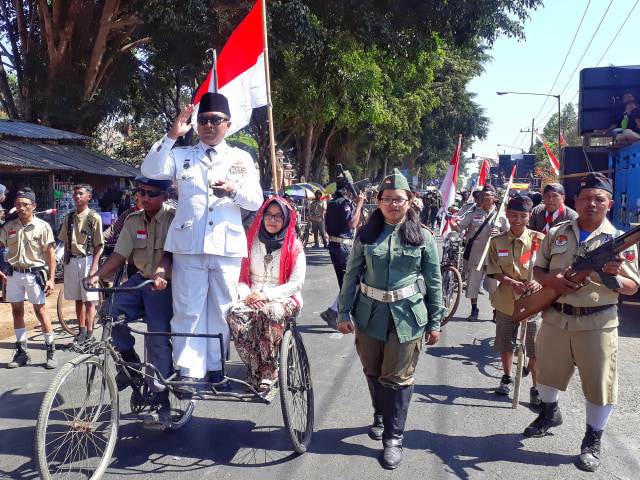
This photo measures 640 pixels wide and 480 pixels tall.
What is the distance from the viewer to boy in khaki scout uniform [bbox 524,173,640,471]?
3.63 m

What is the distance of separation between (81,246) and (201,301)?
3244 mm

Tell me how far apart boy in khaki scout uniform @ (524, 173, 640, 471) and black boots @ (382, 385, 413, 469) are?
3.72 ft

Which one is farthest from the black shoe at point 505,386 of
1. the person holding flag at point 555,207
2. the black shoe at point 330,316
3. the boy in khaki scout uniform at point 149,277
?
the boy in khaki scout uniform at point 149,277

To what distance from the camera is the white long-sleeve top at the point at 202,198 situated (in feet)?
12.6

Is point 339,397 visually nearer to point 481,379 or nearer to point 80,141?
point 481,379

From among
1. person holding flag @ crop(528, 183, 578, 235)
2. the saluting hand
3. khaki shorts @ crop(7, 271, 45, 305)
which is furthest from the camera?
person holding flag @ crop(528, 183, 578, 235)

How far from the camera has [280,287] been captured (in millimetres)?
4031

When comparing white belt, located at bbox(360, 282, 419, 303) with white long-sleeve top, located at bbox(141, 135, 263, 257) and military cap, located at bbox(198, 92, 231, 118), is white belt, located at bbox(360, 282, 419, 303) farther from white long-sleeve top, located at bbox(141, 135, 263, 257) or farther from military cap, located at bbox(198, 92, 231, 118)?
military cap, located at bbox(198, 92, 231, 118)

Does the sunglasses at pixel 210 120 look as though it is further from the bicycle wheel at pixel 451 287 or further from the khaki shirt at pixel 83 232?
the bicycle wheel at pixel 451 287

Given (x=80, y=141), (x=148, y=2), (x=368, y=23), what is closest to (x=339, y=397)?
(x=368, y=23)

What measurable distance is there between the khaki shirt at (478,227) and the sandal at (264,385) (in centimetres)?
353

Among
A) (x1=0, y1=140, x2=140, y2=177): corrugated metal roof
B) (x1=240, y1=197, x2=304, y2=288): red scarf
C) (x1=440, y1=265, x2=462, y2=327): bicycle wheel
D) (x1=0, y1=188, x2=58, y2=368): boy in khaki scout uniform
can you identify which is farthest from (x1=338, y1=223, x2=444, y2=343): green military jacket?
(x1=0, y1=140, x2=140, y2=177): corrugated metal roof

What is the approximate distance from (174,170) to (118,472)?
2.05 m

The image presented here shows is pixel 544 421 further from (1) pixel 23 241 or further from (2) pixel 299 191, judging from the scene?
(2) pixel 299 191
